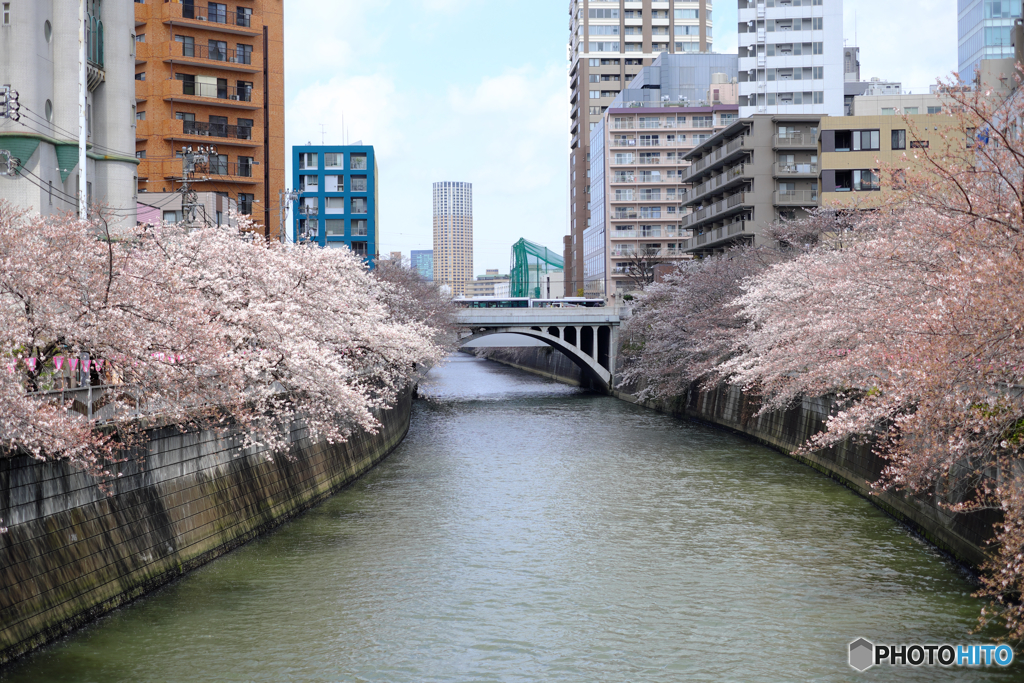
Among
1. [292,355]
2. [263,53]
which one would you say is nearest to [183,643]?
[292,355]

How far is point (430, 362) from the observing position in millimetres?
52125

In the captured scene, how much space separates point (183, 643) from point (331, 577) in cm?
411

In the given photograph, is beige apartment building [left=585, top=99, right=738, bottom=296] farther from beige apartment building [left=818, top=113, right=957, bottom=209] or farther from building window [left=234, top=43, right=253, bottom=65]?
building window [left=234, top=43, right=253, bottom=65]

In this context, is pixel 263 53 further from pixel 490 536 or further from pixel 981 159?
pixel 981 159

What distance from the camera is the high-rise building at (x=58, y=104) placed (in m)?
27.4

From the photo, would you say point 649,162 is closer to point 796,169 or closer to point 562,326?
point 796,169

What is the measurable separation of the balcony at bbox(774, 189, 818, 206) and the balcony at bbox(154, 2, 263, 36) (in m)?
36.1

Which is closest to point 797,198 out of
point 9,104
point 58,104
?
point 58,104

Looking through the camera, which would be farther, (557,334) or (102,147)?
(557,334)

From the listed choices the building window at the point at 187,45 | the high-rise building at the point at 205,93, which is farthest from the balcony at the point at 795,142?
the building window at the point at 187,45

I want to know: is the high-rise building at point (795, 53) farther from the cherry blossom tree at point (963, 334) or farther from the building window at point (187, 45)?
the cherry blossom tree at point (963, 334)

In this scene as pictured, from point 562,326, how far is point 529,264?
105700mm

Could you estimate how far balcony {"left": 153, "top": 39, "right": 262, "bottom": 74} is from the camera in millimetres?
53969

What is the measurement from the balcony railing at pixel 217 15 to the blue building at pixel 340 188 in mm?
31786
